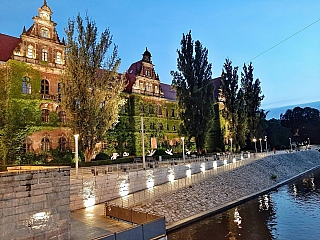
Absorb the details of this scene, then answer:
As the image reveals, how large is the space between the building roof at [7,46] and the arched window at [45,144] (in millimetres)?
9901

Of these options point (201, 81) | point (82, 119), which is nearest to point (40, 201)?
point (82, 119)

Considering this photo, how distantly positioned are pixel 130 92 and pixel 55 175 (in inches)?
1374

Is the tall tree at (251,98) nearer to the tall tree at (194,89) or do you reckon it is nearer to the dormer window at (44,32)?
the tall tree at (194,89)

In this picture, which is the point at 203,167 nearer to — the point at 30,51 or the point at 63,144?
the point at 63,144

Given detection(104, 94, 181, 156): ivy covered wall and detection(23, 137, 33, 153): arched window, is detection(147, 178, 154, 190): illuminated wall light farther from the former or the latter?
detection(104, 94, 181, 156): ivy covered wall

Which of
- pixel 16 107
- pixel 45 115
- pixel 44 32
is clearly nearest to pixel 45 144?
pixel 45 115

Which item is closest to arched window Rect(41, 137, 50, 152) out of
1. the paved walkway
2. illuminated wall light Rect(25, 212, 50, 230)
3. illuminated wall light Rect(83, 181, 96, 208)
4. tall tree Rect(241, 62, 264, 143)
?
illuminated wall light Rect(83, 181, 96, 208)

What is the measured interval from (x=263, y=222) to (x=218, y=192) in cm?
630

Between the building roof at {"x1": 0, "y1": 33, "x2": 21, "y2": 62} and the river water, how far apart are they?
27.1 metres

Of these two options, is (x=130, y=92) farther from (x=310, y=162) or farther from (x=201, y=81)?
(x=310, y=162)

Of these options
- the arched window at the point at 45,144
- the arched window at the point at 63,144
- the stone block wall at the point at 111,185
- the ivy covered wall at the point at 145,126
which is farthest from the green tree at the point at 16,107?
the stone block wall at the point at 111,185

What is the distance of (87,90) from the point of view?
81.1 feet

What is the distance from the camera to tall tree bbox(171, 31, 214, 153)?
3572 centimetres

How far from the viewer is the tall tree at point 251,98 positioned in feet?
163
